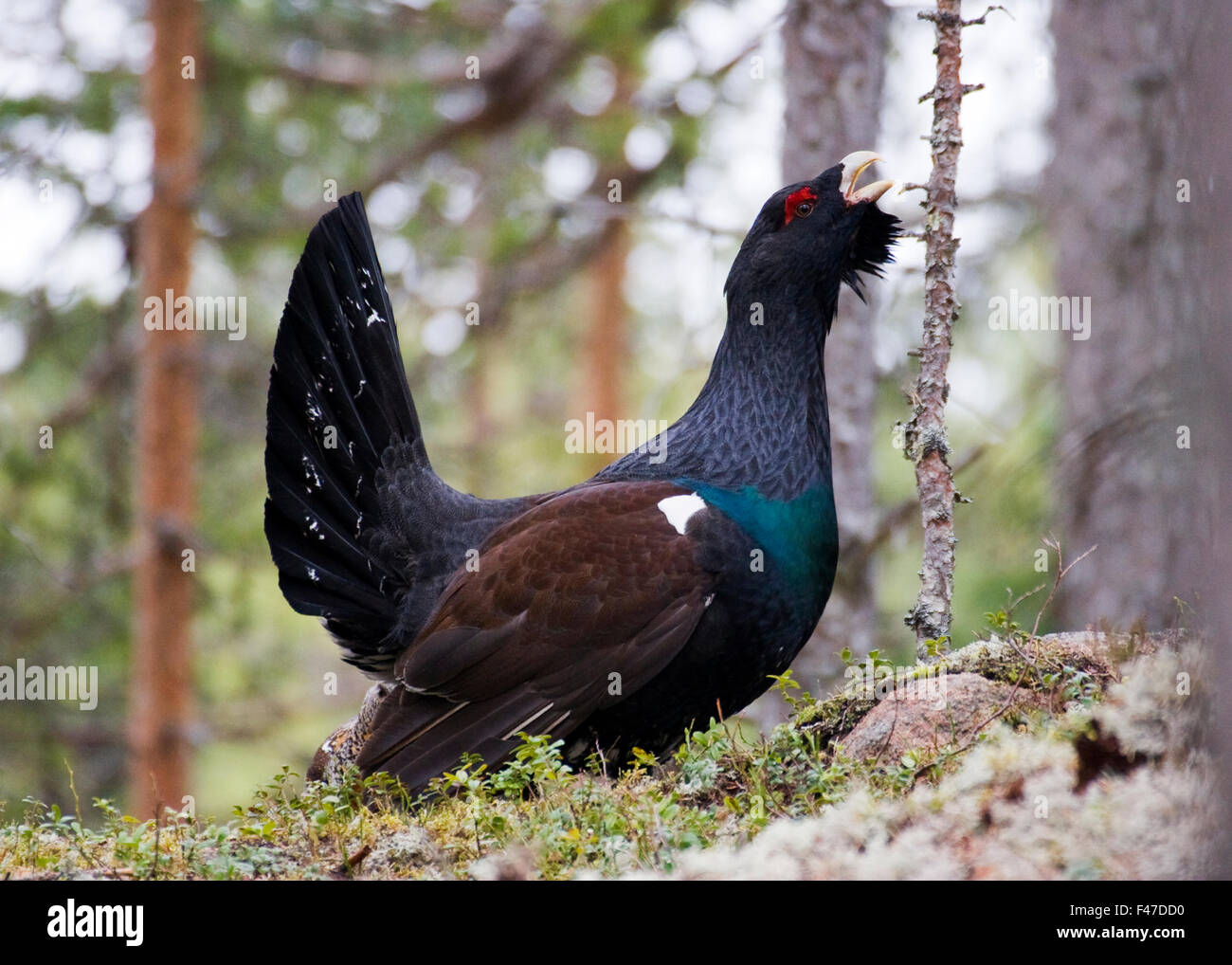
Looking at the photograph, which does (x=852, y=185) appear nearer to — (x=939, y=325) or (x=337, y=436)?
(x=939, y=325)

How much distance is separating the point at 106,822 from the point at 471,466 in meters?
7.87

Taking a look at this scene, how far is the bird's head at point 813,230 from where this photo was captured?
205 inches

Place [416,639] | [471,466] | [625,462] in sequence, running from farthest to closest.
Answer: [471,466]
[625,462]
[416,639]

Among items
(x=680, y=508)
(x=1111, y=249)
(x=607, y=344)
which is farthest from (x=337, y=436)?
(x=607, y=344)

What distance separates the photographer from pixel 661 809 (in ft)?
12.6

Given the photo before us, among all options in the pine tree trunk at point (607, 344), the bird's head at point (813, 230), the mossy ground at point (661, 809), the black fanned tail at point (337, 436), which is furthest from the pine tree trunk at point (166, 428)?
the bird's head at point (813, 230)

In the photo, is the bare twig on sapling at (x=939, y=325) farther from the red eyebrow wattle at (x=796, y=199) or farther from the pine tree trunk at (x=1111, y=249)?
the pine tree trunk at (x=1111, y=249)

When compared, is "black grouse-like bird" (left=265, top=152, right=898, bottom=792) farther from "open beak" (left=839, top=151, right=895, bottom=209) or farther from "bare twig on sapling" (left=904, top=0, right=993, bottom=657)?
"bare twig on sapling" (left=904, top=0, right=993, bottom=657)

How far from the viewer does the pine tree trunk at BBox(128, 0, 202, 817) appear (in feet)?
33.6

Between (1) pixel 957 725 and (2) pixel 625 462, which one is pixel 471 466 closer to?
(2) pixel 625 462

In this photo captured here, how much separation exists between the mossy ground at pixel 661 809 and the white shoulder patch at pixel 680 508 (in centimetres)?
79

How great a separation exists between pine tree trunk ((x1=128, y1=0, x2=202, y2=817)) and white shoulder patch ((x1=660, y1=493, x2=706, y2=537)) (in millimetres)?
6722
